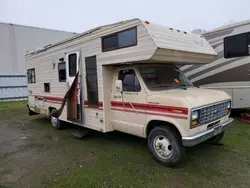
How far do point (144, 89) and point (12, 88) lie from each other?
16.6 metres

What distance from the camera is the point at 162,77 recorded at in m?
4.75

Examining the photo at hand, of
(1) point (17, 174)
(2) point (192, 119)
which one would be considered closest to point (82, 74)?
(1) point (17, 174)

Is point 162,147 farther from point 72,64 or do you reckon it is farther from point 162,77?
point 72,64

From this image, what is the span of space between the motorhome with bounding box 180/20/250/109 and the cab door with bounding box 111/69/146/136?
4.43m

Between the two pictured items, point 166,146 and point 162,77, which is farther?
point 162,77

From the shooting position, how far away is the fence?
17250mm

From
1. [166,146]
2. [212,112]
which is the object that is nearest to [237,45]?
[212,112]

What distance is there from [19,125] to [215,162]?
743 centimetres

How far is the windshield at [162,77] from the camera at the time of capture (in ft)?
14.8

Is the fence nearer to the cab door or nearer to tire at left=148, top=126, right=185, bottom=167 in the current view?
the cab door

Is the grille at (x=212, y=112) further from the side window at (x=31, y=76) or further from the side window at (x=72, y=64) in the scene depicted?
the side window at (x=31, y=76)

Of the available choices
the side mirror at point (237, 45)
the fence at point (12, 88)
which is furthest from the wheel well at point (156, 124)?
the fence at point (12, 88)

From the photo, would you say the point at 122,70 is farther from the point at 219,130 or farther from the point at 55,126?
the point at 55,126

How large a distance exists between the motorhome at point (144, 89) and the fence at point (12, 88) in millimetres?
13426
